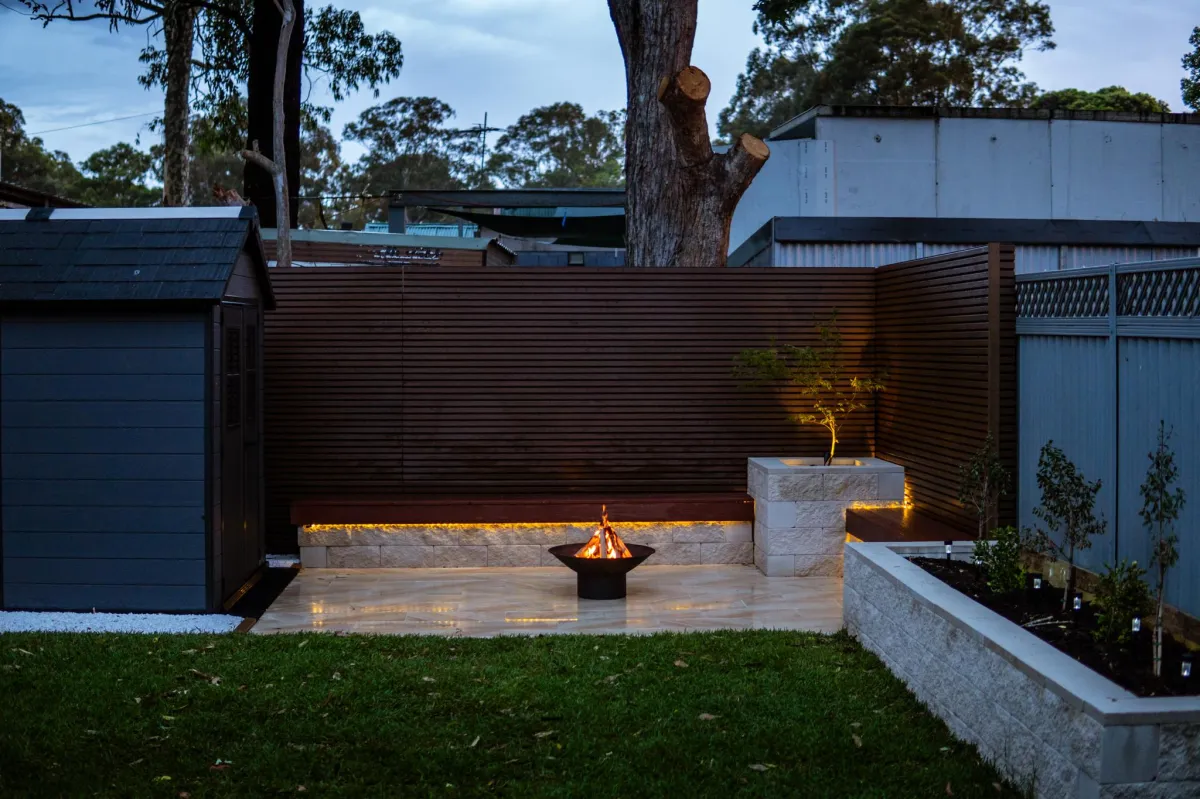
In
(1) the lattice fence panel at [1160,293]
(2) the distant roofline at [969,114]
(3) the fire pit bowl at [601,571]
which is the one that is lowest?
(3) the fire pit bowl at [601,571]

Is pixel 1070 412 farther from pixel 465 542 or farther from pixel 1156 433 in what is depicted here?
pixel 465 542

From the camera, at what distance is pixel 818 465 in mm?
8719

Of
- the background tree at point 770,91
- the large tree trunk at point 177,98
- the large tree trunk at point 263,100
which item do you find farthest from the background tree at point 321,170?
the large tree trunk at point 263,100

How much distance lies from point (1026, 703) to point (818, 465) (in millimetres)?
4833

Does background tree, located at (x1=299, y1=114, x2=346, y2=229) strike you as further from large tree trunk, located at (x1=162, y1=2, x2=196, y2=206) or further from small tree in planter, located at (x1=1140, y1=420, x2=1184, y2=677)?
small tree in planter, located at (x1=1140, y1=420, x2=1184, y2=677)

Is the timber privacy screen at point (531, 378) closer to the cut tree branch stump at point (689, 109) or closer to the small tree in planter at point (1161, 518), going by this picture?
the cut tree branch stump at point (689, 109)

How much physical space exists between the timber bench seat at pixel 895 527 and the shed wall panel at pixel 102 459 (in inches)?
163

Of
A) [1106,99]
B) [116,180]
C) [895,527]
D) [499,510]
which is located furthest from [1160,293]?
[116,180]

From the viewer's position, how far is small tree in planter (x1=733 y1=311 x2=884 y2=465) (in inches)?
346

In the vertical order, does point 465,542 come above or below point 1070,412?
below

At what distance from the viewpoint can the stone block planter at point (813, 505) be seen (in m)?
8.35

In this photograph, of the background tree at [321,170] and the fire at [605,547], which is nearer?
the fire at [605,547]

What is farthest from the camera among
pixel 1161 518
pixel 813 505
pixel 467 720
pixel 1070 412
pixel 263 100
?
pixel 263 100

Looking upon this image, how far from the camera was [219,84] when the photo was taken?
64.7ft
